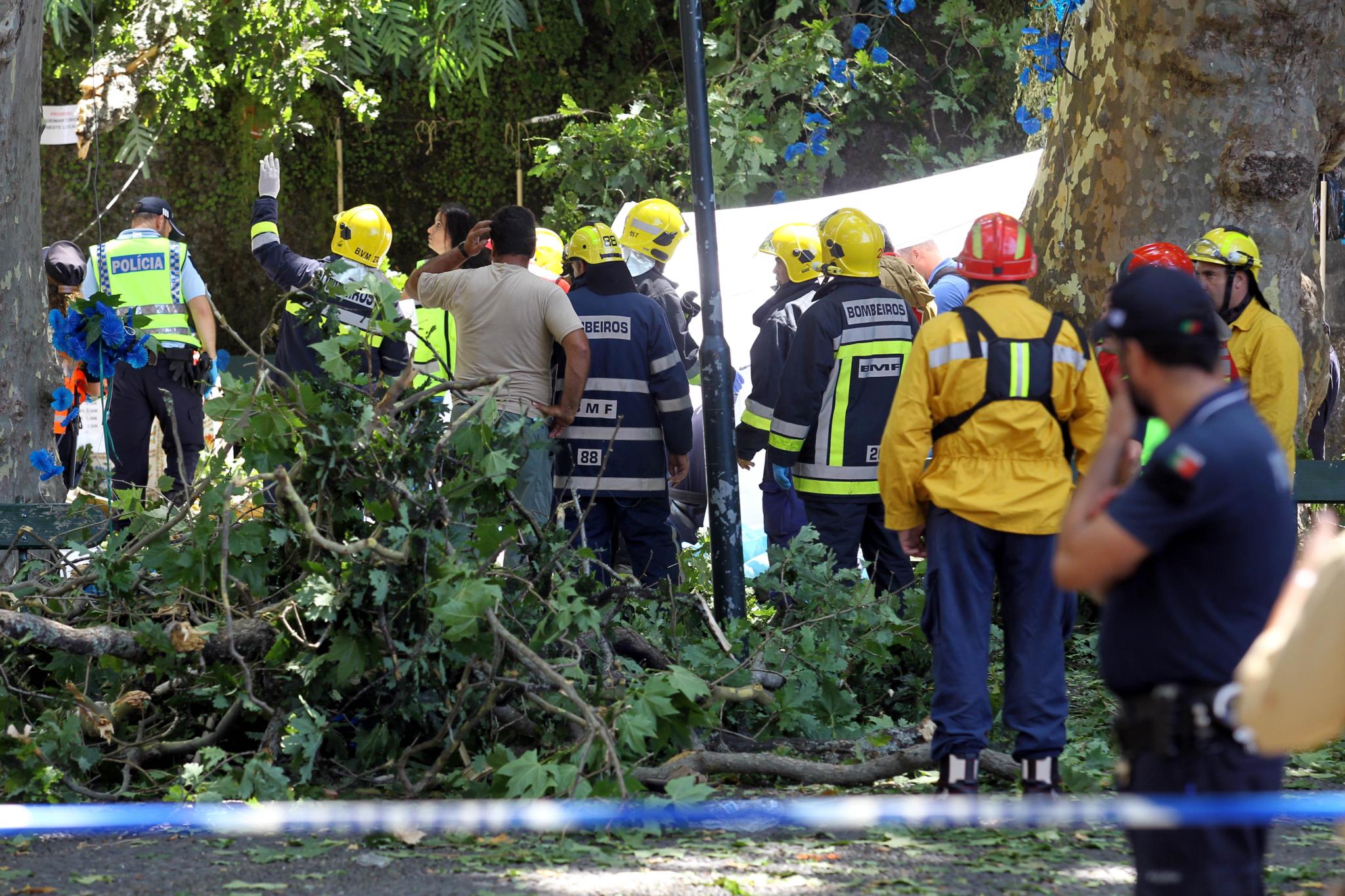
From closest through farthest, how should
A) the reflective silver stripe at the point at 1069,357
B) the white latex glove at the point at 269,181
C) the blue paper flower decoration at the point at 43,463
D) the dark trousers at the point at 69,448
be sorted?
the reflective silver stripe at the point at 1069,357, the blue paper flower decoration at the point at 43,463, the white latex glove at the point at 269,181, the dark trousers at the point at 69,448

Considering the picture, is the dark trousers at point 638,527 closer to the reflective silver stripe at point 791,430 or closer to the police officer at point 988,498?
the reflective silver stripe at point 791,430

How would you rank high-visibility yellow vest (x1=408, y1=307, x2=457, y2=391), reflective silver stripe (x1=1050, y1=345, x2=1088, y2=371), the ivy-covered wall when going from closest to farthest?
1. reflective silver stripe (x1=1050, y1=345, x2=1088, y2=371)
2. high-visibility yellow vest (x1=408, y1=307, x2=457, y2=391)
3. the ivy-covered wall

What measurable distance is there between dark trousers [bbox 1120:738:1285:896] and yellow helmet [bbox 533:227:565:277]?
272 inches

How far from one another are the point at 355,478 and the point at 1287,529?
9.73 ft

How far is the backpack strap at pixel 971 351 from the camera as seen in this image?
4766 millimetres

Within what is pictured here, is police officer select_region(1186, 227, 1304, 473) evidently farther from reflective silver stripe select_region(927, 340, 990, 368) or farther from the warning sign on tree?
the warning sign on tree

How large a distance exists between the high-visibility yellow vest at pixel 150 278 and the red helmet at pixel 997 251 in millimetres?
5594

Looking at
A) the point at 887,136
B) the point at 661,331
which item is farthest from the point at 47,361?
the point at 887,136

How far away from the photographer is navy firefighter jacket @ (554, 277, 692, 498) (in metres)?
7.14

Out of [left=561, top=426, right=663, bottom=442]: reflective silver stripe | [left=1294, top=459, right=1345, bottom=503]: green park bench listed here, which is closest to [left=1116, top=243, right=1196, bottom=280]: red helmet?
[left=1294, top=459, right=1345, bottom=503]: green park bench

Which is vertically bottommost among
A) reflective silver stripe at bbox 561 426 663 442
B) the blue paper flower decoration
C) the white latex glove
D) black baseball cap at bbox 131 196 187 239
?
the blue paper flower decoration

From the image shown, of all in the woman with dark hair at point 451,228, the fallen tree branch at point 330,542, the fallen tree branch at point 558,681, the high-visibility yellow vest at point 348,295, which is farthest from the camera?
the woman with dark hair at point 451,228

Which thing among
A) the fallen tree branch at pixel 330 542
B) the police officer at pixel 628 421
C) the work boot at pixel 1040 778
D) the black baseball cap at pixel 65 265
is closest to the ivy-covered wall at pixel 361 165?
the black baseball cap at pixel 65 265

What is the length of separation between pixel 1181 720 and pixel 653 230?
5.91 metres
